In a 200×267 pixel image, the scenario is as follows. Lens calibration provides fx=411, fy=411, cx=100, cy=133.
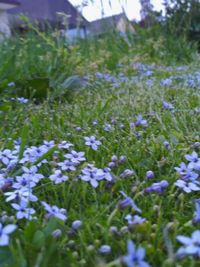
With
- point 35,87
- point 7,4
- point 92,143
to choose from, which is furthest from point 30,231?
point 7,4

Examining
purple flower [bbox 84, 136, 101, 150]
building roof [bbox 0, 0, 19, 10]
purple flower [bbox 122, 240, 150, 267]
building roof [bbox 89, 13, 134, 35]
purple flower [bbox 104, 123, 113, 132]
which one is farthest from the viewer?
building roof [bbox 0, 0, 19, 10]

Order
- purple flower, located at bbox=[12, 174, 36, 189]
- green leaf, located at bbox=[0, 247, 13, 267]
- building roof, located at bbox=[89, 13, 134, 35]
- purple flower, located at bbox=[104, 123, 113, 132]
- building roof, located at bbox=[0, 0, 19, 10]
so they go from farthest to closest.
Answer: building roof, located at bbox=[0, 0, 19, 10] < building roof, located at bbox=[89, 13, 134, 35] < purple flower, located at bbox=[104, 123, 113, 132] < purple flower, located at bbox=[12, 174, 36, 189] < green leaf, located at bbox=[0, 247, 13, 267]

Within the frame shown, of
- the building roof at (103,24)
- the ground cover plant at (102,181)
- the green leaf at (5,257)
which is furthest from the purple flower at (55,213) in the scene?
the building roof at (103,24)

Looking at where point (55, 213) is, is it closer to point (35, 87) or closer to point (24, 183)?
point (24, 183)

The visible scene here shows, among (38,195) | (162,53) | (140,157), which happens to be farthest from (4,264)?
(162,53)

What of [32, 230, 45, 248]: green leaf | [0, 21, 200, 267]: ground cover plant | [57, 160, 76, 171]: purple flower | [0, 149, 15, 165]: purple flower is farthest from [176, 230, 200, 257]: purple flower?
[0, 149, 15, 165]: purple flower

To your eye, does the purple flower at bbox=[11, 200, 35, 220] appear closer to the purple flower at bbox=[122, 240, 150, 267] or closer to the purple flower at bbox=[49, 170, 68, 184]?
the purple flower at bbox=[49, 170, 68, 184]

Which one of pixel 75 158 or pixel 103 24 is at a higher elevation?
pixel 103 24
